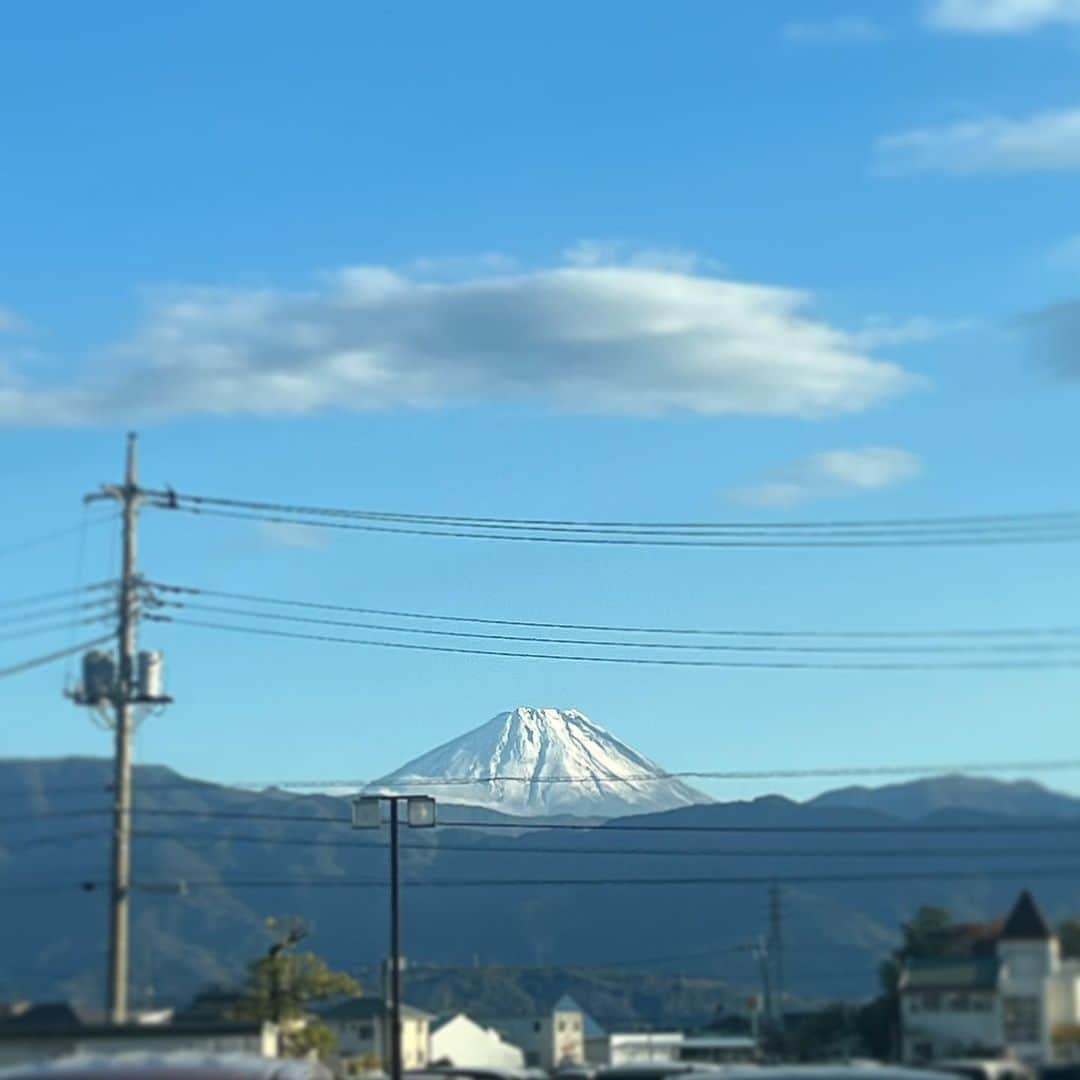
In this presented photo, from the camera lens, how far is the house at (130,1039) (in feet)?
111

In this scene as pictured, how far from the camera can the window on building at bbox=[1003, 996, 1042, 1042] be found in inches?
1092

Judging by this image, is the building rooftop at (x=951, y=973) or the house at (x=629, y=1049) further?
the house at (x=629, y=1049)

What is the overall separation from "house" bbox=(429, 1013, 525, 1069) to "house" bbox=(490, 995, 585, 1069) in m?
0.54

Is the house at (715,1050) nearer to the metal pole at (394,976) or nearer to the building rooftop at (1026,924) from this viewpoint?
the metal pole at (394,976)

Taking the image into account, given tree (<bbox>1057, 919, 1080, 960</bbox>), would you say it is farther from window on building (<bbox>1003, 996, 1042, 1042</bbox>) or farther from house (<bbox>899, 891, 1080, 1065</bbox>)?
window on building (<bbox>1003, 996, 1042, 1042</bbox>)

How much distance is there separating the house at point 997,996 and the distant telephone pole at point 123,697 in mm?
15468

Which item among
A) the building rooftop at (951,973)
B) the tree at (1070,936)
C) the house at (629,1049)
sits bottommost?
the house at (629,1049)

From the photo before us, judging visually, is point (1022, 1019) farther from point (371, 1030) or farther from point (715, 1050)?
point (371, 1030)

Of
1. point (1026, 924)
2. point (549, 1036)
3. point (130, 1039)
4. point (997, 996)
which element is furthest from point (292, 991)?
point (997, 996)

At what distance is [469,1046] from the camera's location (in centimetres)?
6638

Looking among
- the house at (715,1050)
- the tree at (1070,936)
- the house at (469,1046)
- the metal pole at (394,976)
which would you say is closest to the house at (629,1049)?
the house at (715,1050)

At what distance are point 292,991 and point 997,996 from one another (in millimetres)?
32569

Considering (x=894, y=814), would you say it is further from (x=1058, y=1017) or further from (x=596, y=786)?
(x=596, y=786)

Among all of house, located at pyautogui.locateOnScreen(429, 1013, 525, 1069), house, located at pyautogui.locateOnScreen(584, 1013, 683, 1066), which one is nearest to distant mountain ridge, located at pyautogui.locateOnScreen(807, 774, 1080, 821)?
house, located at pyautogui.locateOnScreen(584, 1013, 683, 1066)
